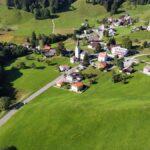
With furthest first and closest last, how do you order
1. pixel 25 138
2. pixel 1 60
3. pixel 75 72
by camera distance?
pixel 1 60 < pixel 75 72 < pixel 25 138

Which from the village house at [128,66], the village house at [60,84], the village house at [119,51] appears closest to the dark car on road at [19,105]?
the village house at [60,84]

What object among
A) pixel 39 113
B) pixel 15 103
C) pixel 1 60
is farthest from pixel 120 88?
pixel 1 60

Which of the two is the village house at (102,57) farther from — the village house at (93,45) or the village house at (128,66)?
the village house at (93,45)

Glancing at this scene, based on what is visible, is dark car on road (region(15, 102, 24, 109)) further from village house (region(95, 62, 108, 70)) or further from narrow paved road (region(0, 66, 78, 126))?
village house (region(95, 62, 108, 70))

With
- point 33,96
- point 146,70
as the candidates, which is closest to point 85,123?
point 33,96

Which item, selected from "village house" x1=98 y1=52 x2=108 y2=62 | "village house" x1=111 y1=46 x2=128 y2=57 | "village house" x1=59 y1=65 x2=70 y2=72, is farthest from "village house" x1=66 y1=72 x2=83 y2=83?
"village house" x1=111 y1=46 x2=128 y2=57

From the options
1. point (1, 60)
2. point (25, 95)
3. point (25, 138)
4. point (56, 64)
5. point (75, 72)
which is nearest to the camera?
point (25, 138)

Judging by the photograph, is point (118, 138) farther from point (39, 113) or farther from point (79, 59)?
point (79, 59)
